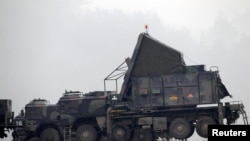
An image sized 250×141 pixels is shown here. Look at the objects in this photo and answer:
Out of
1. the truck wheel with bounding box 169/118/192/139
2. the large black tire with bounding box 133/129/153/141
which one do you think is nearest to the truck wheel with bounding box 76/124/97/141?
the large black tire with bounding box 133/129/153/141

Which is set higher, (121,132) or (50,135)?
(121,132)

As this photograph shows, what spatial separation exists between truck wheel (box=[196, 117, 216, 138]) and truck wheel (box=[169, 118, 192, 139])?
18.9 inches

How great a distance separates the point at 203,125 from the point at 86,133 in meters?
6.52

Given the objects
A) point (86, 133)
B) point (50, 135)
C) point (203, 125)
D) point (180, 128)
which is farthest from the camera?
point (50, 135)

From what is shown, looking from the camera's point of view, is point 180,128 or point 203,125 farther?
point 180,128

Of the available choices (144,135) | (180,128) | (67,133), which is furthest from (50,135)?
(180,128)

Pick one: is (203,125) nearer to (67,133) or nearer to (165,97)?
(165,97)

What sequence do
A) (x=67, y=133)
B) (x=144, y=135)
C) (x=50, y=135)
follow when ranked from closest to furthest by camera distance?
1. (x=144, y=135)
2. (x=67, y=133)
3. (x=50, y=135)

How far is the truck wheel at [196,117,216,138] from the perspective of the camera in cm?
2064

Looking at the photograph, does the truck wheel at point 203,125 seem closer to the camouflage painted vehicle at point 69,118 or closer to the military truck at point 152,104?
the military truck at point 152,104

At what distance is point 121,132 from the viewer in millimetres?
21953

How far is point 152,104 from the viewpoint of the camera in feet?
70.0

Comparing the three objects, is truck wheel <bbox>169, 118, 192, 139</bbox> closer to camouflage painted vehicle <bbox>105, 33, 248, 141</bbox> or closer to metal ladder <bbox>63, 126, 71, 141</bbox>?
camouflage painted vehicle <bbox>105, 33, 248, 141</bbox>

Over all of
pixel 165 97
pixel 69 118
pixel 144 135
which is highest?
pixel 165 97
